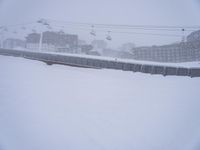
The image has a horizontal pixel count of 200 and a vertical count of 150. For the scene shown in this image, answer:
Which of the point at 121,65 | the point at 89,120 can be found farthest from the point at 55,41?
the point at 89,120

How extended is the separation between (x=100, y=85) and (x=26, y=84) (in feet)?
11.4

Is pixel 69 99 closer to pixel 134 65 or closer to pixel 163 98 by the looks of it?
pixel 163 98

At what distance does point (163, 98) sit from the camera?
682 cm

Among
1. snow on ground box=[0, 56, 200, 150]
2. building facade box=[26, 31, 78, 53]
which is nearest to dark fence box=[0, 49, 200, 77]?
snow on ground box=[0, 56, 200, 150]

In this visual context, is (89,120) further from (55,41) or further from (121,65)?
(55,41)

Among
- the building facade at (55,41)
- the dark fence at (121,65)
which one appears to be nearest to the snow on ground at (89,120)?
the dark fence at (121,65)

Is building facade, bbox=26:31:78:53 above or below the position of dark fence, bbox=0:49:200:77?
above

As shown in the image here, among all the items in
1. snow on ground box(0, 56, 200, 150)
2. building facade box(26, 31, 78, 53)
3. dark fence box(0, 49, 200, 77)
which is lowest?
snow on ground box(0, 56, 200, 150)

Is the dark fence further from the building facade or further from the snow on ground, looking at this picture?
the building facade

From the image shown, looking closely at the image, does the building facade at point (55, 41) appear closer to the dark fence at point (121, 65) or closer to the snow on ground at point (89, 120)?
the dark fence at point (121, 65)

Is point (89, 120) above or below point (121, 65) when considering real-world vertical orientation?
below

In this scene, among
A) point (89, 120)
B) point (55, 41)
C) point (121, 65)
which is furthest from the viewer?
point (55, 41)

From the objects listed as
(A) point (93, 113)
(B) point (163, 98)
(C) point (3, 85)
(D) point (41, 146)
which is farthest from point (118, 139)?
(C) point (3, 85)

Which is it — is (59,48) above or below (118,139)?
above
